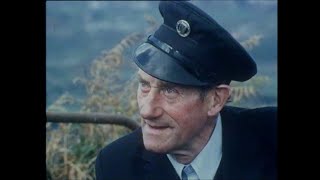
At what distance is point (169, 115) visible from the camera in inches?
98.3

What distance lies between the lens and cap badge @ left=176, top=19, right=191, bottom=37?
98.6 inches

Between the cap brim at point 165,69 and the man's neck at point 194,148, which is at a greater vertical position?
the cap brim at point 165,69

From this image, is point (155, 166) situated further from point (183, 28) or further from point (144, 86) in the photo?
point (183, 28)

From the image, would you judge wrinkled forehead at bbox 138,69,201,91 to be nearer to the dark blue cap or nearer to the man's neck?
the dark blue cap

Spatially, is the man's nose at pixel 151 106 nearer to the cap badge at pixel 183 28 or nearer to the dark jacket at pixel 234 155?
the dark jacket at pixel 234 155

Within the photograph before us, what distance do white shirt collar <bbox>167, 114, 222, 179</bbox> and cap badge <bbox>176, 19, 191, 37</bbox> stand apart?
40cm

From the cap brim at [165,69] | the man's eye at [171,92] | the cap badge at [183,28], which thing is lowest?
the man's eye at [171,92]

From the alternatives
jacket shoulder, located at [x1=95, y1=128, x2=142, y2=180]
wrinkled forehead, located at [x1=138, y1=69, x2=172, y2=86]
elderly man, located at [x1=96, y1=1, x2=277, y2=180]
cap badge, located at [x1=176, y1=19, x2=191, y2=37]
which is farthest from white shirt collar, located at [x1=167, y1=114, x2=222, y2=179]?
cap badge, located at [x1=176, y1=19, x2=191, y2=37]

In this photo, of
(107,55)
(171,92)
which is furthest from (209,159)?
(107,55)

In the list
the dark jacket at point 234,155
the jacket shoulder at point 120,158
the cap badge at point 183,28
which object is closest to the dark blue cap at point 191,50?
the cap badge at point 183,28

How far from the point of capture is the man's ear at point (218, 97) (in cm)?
252

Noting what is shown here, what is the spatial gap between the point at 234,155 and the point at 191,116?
249 mm
